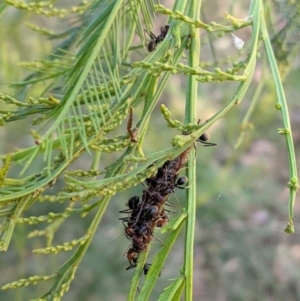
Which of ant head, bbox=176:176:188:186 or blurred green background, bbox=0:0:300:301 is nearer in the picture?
ant head, bbox=176:176:188:186

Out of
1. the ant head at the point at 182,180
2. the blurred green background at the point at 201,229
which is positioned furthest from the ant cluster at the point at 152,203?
the blurred green background at the point at 201,229

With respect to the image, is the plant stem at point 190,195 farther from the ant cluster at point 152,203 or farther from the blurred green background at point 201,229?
the blurred green background at point 201,229

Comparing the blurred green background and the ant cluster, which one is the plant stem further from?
the blurred green background

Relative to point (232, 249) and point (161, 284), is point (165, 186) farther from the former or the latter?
point (232, 249)

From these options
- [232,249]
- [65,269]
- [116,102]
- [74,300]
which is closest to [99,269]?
[74,300]

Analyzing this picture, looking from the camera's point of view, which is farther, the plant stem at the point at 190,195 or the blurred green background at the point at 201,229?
the blurred green background at the point at 201,229

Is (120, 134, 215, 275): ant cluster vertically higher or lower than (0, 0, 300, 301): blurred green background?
lower

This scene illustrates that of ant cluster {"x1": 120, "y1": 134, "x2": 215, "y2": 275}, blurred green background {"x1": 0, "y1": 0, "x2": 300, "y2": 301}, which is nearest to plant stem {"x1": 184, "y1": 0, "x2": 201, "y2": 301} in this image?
ant cluster {"x1": 120, "y1": 134, "x2": 215, "y2": 275}

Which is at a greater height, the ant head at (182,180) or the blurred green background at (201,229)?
the blurred green background at (201,229)
